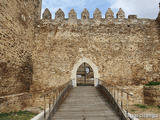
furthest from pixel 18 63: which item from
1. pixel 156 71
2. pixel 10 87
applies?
pixel 156 71

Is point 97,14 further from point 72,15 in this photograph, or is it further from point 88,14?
point 72,15

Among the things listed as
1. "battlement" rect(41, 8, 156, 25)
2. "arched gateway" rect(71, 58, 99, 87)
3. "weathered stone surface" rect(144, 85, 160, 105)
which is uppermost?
"battlement" rect(41, 8, 156, 25)

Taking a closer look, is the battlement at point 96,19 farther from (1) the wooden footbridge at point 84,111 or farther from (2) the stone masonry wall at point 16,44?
(1) the wooden footbridge at point 84,111

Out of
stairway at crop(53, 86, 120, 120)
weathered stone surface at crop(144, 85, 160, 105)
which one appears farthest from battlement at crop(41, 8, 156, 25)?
stairway at crop(53, 86, 120, 120)

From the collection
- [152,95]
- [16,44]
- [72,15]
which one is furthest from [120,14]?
[16,44]

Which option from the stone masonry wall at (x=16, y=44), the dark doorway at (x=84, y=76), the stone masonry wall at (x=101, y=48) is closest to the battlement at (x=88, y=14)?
the stone masonry wall at (x=101, y=48)

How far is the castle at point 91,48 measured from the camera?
9023 millimetres

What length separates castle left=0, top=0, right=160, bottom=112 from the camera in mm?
9023

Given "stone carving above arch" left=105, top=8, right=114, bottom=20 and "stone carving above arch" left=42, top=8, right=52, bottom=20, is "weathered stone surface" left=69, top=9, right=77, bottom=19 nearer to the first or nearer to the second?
"stone carving above arch" left=42, top=8, right=52, bottom=20

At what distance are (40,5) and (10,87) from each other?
6.82 metres

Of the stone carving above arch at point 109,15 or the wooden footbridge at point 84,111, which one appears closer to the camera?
the wooden footbridge at point 84,111

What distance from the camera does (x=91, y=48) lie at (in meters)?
9.34

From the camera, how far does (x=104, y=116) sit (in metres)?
4.01

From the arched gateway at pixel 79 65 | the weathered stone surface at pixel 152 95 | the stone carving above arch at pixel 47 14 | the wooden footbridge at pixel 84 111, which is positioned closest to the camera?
the wooden footbridge at pixel 84 111
